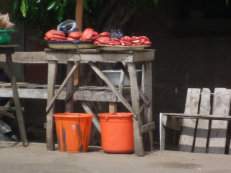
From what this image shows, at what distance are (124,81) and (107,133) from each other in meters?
1.44

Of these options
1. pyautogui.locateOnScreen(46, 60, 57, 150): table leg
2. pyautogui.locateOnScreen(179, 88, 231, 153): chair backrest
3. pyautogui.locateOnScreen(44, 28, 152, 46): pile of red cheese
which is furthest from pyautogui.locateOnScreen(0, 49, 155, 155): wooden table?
pyautogui.locateOnScreen(179, 88, 231, 153): chair backrest

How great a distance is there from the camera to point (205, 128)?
8.18 metres

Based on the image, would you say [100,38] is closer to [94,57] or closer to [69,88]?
[94,57]

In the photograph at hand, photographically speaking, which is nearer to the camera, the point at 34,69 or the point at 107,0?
the point at 107,0

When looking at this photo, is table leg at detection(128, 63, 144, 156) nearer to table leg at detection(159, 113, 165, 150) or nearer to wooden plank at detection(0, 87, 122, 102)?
table leg at detection(159, 113, 165, 150)

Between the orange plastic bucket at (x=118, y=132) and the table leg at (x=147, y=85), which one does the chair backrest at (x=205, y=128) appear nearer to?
the table leg at (x=147, y=85)

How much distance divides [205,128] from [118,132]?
4.79 feet

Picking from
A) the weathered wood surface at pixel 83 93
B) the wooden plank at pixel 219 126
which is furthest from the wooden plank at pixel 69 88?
the wooden plank at pixel 219 126

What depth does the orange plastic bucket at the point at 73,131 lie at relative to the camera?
7.37 metres

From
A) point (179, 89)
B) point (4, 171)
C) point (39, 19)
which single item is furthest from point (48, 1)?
point (4, 171)

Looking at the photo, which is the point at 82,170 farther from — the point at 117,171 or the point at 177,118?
the point at 177,118

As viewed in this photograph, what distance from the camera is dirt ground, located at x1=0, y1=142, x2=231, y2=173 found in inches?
253

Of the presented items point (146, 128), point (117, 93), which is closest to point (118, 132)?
point (146, 128)

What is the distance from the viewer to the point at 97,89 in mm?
8516
